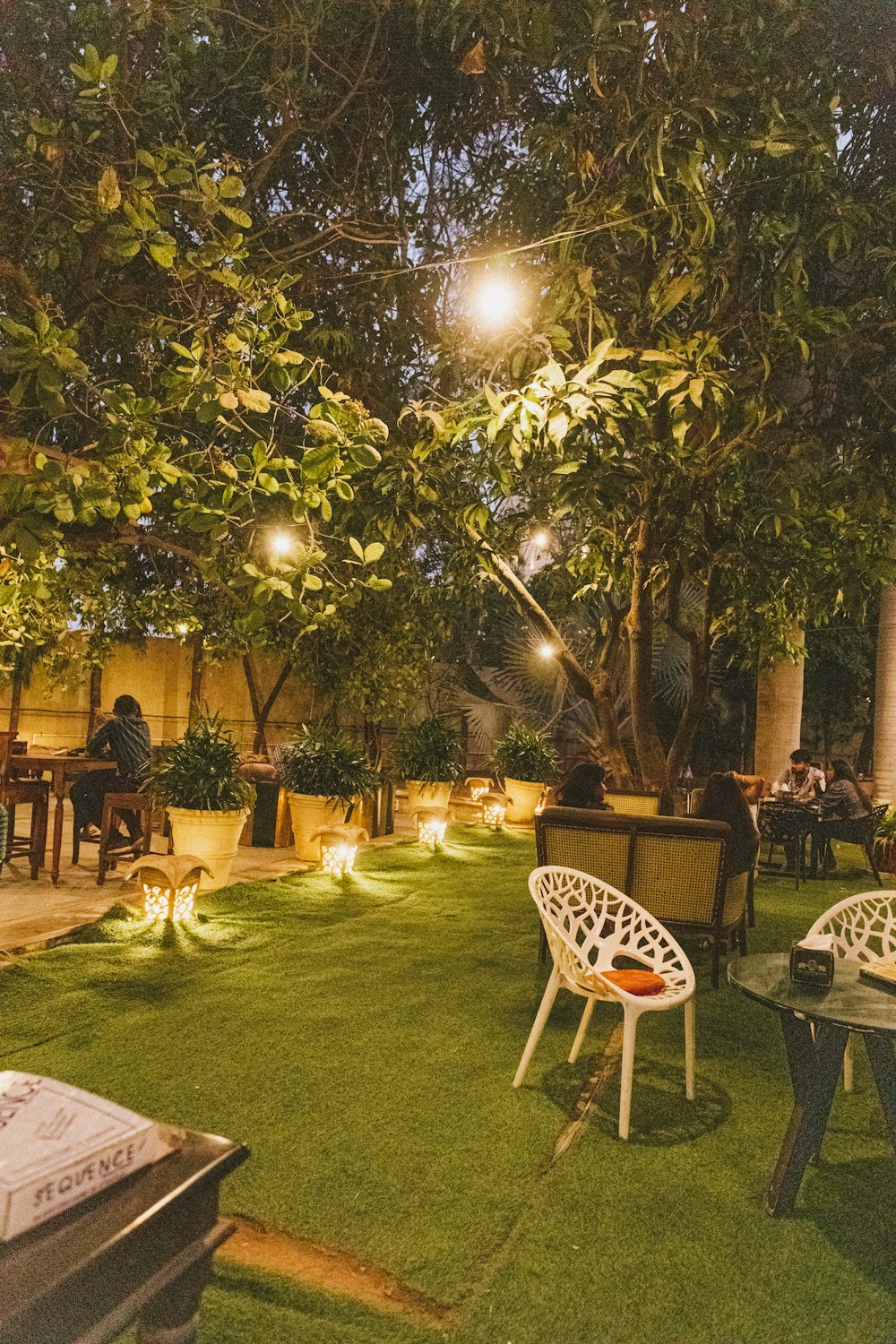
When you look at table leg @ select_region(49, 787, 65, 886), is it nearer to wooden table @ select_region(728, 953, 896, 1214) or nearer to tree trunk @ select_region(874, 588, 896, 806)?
wooden table @ select_region(728, 953, 896, 1214)

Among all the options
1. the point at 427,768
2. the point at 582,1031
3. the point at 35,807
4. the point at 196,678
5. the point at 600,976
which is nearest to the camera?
the point at 600,976

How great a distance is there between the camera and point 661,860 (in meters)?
5.09

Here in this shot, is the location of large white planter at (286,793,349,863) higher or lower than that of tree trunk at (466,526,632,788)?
lower

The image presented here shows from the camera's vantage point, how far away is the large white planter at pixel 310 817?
8.38 meters

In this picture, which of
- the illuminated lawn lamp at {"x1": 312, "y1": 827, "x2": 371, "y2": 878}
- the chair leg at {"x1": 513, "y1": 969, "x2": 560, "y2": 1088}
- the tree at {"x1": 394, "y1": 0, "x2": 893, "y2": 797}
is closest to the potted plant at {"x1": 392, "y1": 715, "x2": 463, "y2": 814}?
the illuminated lawn lamp at {"x1": 312, "y1": 827, "x2": 371, "y2": 878}

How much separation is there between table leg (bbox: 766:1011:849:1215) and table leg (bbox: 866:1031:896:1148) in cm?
14

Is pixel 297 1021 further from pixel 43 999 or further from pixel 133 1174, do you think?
pixel 133 1174

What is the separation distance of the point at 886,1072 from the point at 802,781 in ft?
24.7

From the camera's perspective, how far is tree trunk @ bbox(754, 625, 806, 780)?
36.5 ft

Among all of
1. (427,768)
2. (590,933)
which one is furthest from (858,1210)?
(427,768)

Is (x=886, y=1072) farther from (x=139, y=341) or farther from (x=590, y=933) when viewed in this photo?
(x=139, y=341)

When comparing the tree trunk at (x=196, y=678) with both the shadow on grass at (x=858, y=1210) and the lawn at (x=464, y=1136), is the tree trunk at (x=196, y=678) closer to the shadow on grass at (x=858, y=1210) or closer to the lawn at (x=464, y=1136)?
the lawn at (x=464, y=1136)

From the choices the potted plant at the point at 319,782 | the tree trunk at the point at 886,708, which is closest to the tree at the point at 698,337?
the potted plant at the point at 319,782

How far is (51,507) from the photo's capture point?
8.82ft
